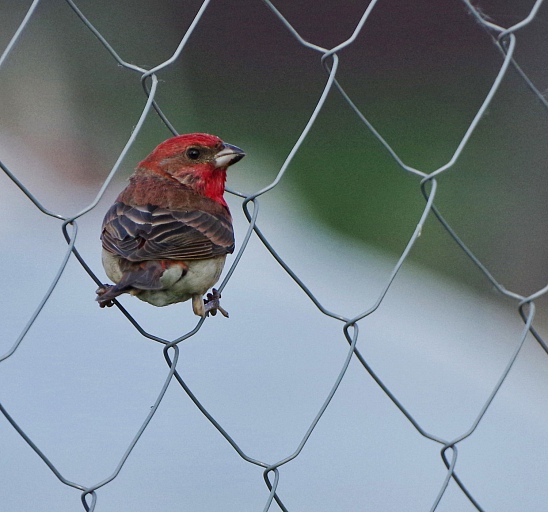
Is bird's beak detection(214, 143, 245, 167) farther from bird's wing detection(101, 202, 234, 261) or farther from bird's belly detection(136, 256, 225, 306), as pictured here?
bird's belly detection(136, 256, 225, 306)

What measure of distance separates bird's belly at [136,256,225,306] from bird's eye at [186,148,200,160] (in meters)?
0.40

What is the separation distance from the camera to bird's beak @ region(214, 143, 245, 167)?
3.48 m

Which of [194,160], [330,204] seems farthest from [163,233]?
[330,204]

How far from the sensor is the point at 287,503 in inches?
154

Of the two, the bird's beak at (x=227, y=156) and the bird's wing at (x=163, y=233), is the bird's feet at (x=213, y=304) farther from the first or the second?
the bird's beak at (x=227, y=156)

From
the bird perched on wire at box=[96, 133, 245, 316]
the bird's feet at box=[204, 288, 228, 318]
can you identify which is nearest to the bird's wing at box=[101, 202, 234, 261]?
the bird perched on wire at box=[96, 133, 245, 316]

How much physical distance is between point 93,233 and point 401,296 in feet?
8.60

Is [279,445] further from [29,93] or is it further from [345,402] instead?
[29,93]

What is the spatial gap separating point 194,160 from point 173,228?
0.36 m

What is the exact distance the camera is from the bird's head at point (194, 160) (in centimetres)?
350

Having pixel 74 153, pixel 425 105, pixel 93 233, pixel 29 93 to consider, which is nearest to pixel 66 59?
pixel 29 93

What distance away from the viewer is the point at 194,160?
353 centimetres

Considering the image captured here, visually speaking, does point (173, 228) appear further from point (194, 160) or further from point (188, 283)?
point (194, 160)

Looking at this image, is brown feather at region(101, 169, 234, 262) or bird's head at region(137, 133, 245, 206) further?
bird's head at region(137, 133, 245, 206)
